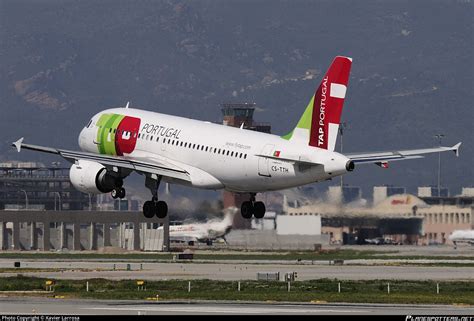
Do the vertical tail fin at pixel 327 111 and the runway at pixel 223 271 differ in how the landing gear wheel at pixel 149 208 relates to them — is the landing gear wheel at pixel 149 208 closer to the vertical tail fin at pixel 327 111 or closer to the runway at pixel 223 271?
the runway at pixel 223 271

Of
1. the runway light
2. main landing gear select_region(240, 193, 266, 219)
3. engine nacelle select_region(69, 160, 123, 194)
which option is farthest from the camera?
the runway light

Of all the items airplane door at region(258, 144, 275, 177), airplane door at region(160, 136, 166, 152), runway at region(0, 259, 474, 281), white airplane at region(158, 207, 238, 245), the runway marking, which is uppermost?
airplane door at region(160, 136, 166, 152)

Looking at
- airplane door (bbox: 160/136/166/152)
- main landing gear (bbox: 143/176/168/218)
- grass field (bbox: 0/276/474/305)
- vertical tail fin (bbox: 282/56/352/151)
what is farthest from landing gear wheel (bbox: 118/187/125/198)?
vertical tail fin (bbox: 282/56/352/151)

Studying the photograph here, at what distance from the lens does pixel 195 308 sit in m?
99.8

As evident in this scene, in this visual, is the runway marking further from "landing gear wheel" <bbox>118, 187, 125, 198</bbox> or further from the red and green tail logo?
the red and green tail logo

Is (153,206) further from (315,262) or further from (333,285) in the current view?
(315,262)

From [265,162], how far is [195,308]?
1421cm

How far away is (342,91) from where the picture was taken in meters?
109

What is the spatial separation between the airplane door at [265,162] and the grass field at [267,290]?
27.4 feet

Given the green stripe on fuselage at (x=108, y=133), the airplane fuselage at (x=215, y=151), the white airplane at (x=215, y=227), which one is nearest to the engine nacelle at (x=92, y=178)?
the airplane fuselage at (x=215, y=151)

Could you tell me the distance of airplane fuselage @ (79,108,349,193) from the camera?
4272 inches

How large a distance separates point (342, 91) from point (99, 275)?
38.0 metres

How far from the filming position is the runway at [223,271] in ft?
452

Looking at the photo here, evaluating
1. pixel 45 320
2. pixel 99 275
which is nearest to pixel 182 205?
pixel 99 275
